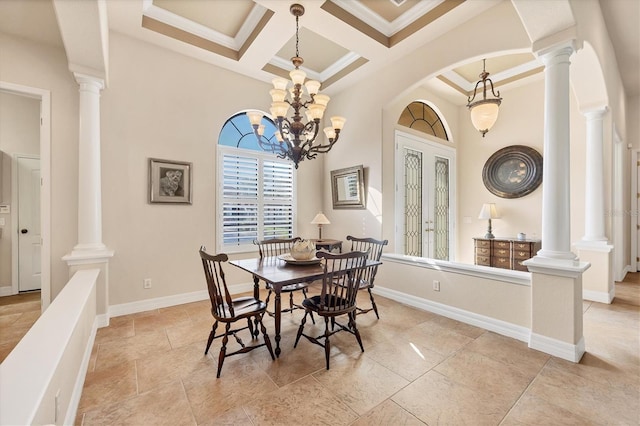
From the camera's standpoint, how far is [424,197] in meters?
5.14

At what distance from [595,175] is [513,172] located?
54.6 inches

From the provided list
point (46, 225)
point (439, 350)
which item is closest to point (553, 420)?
point (439, 350)

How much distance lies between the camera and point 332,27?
331cm

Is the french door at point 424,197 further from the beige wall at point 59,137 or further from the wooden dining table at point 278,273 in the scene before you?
the beige wall at point 59,137

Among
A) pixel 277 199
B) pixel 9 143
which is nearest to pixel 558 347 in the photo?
pixel 277 199

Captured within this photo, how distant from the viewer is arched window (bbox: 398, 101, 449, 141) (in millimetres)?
4905

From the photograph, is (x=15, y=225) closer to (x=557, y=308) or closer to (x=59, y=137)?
(x=59, y=137)

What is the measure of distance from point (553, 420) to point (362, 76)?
460cm

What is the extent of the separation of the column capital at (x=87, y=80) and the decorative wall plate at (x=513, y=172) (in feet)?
20.8

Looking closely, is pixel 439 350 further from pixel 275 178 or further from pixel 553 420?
pixel 275 178

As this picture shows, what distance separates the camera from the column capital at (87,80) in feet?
9.74

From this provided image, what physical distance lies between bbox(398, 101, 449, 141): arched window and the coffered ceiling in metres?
1.09

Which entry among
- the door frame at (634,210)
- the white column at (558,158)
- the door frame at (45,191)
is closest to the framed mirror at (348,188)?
the white column at (558,158)

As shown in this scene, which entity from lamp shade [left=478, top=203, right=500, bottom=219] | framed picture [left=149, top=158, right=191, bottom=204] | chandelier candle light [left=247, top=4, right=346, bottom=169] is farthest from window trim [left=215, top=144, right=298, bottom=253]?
lamp shade [left=478, top=203, right=500, bottom=219]
